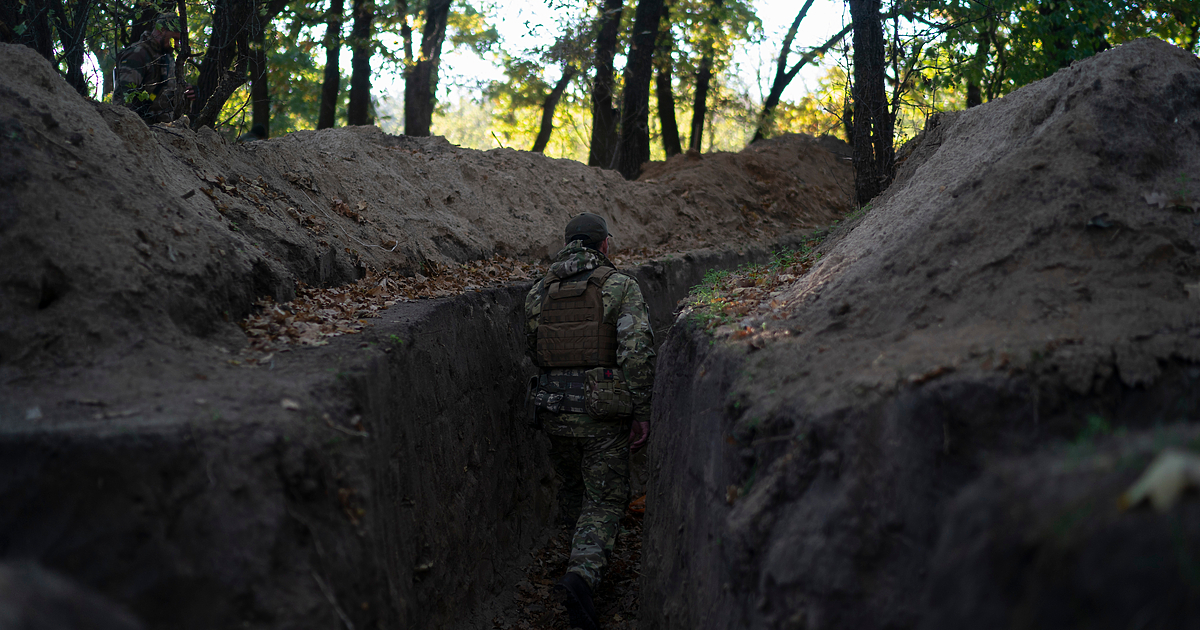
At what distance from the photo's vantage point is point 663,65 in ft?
55.3

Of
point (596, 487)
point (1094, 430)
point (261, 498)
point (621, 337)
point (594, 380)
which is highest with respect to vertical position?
point (621, 337)

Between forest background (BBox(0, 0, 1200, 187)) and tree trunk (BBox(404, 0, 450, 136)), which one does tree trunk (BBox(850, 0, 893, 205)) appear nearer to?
forest background (BBox(0, 0, 1200, 187))

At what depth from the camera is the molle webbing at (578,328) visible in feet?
21.2

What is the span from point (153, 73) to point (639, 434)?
6718 mm

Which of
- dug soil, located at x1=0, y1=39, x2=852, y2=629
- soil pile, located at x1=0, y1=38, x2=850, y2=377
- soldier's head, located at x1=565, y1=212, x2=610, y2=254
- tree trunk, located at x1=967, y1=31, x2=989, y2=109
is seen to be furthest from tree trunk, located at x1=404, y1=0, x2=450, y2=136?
soldier's head, located at x1=565, y1=212, x2=610, y2=254

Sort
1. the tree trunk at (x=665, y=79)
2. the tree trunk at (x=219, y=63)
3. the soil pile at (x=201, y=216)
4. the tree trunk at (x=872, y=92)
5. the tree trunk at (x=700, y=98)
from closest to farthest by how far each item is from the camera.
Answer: the soil pile at (x=201, y=216) → the tree trunk at (x=219, y=63) → the tree trunk at (x=872, y=92) → the tree trunk at (x=665, y=79) → the tree trunk at (x=700, y=98)

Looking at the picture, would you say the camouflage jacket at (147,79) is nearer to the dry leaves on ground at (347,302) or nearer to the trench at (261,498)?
the dry leaves on ground at (347,302)

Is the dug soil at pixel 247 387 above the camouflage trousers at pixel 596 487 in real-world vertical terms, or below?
above

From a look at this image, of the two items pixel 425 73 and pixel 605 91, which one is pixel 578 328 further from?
pixel 425 73

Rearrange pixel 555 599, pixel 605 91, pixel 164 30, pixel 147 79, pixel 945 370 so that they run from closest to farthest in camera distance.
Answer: pixel 945 370 < pixel 555 599 < pixel 164 30 < pixel 147 79 < pixel 605 91

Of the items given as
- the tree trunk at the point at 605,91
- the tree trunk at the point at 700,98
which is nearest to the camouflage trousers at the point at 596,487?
the tree trunk at the point at 605,91

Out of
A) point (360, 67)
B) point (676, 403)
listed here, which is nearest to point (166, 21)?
point (676, 403)

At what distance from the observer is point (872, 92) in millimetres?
8414

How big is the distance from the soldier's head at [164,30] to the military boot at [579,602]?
271 inches
